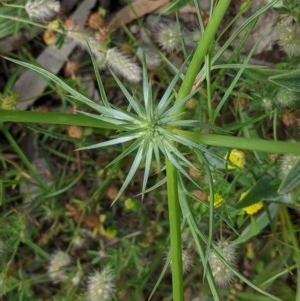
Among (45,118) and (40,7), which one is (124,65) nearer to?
(40,7)

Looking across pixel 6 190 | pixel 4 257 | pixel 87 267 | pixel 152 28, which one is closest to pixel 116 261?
pixel 87 267

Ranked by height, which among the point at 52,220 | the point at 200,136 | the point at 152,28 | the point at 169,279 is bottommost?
the point at 169,279

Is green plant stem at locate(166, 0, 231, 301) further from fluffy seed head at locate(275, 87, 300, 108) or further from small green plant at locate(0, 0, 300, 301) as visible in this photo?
fluffy seed head at locate(275, 87, 300, 108)

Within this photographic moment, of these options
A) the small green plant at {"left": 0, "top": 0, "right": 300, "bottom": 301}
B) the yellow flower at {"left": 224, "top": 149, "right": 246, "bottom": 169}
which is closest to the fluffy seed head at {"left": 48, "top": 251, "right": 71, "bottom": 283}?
the small green plant at {"left": 0, "top": 0, "right": 300, "bottom": 301}

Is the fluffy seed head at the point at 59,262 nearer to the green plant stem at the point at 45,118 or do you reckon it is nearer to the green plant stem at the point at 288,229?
the green plant stem at the point at 288,229

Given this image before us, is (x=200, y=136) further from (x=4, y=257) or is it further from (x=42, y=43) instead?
(x=42, y=43)

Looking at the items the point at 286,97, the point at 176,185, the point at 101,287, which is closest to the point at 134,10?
the point at 286,97
